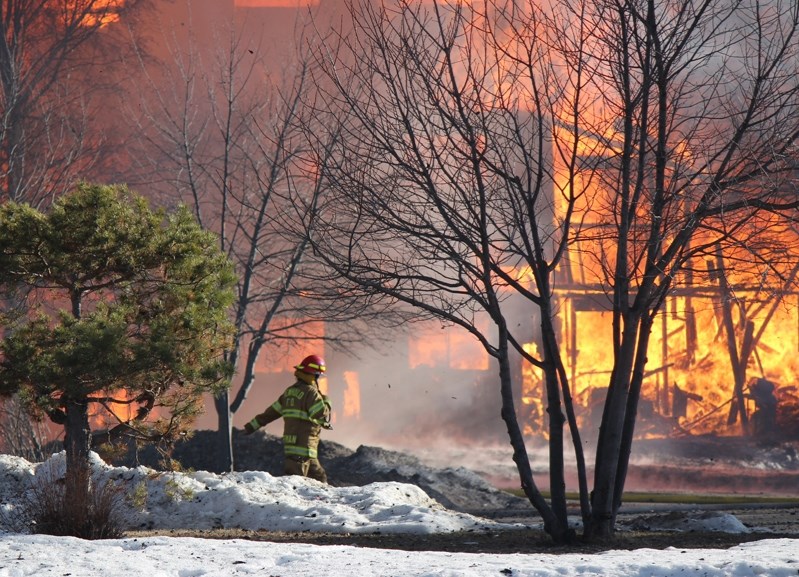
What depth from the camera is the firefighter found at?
41.3 ft

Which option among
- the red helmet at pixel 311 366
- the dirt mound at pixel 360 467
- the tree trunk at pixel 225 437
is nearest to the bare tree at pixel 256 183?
the tree trunk at pixel 225 437

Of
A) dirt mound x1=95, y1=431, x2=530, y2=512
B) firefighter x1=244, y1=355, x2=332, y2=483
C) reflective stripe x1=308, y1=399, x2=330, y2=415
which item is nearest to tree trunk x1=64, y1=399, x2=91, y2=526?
firefighter x1=244, y1=355, x2=332, y2=483

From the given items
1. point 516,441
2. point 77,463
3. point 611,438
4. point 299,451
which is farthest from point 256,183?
point 611,438

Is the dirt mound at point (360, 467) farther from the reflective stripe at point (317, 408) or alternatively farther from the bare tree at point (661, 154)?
the bare tree at point (661, 154)

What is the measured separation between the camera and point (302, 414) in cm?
1258

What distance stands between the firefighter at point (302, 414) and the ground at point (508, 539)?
3199 mm

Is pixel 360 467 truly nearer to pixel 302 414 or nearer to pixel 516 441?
pixel 302 414

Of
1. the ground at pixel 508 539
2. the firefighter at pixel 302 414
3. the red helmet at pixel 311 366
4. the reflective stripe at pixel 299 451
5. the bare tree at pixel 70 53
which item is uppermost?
the bare tree at pixel 70 53

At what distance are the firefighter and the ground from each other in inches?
126

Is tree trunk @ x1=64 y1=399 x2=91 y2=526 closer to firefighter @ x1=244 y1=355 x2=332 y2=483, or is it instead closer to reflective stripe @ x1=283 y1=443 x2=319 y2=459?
firefighter @ x1=244 y1=355 x2=332 y2=483

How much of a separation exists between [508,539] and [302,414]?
4.56 metres

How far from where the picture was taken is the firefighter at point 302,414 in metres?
12.6

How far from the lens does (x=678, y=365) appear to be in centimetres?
2081

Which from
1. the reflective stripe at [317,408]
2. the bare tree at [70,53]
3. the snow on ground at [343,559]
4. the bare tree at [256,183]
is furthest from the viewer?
the bare tree at [70,53]
